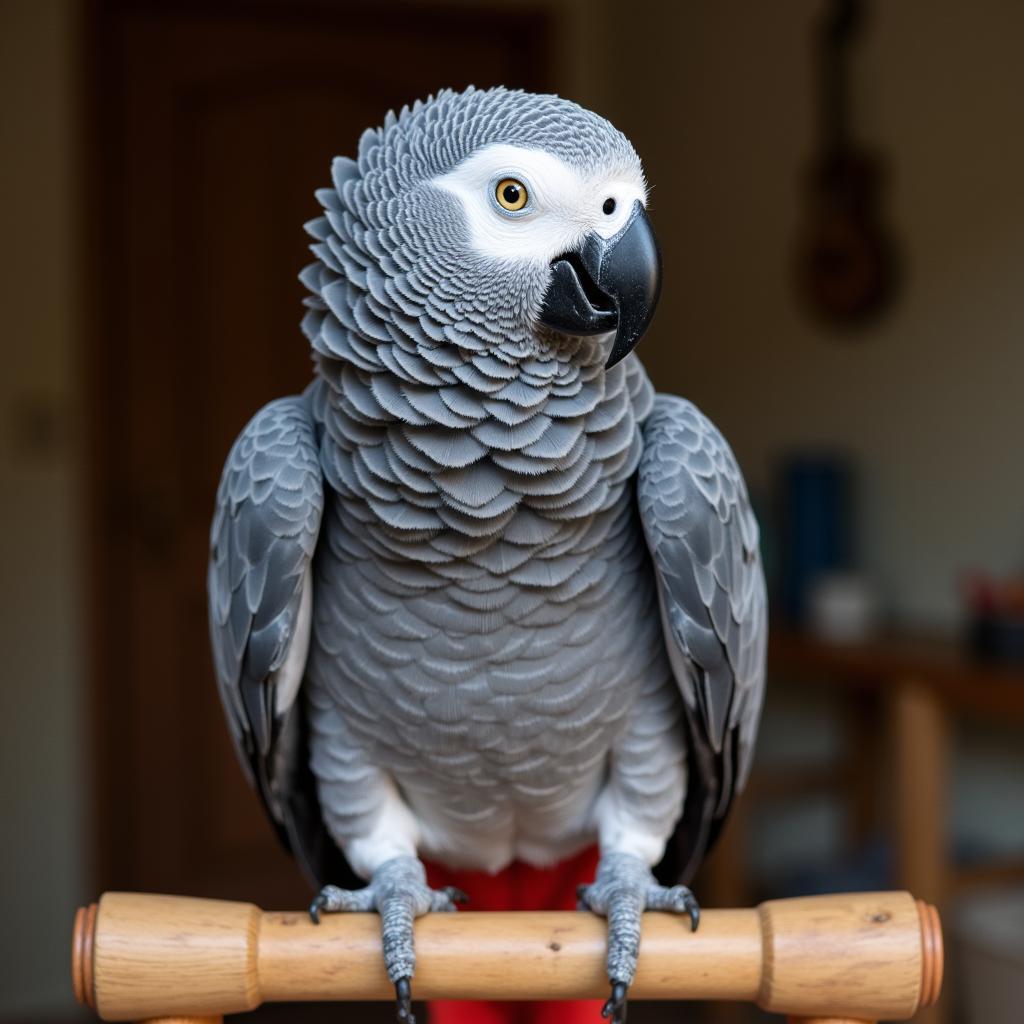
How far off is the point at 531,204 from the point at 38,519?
6.98 feet

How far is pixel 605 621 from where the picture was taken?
917 millimetres

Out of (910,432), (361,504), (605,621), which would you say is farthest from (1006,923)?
(361,504)

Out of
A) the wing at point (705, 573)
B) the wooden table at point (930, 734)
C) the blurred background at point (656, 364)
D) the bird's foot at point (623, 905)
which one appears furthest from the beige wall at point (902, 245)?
the bird's foot at point (623, 905)

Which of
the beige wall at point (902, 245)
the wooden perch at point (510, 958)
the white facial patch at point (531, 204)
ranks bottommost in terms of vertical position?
the wooden perch at point (510, 958)

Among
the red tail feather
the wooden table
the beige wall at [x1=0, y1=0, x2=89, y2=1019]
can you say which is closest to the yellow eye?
the red tail feather

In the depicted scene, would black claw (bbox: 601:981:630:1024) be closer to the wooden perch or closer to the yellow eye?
the wooden perch

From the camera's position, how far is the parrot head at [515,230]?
0.76 metres

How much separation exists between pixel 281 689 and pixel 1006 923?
4.82 ft

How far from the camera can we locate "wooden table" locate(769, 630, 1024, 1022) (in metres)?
1.92

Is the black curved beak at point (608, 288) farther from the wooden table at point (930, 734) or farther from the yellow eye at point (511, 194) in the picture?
the wooden table at point (930, 734)

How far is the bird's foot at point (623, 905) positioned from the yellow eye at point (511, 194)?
19.0 inches

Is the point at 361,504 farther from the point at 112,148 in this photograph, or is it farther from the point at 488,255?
the point at 112,148

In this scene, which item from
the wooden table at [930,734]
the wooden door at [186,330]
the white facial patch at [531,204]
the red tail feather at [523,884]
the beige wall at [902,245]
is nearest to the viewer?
the white facial patch at [531,204]

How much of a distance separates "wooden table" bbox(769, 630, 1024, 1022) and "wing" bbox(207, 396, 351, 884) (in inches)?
50.4
